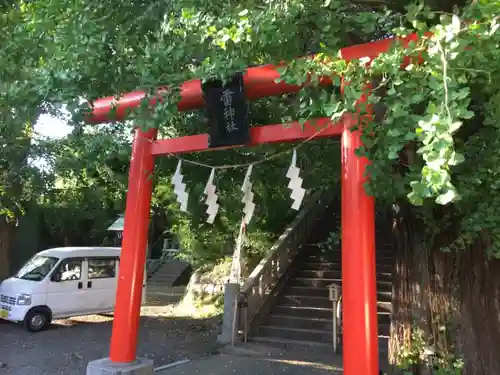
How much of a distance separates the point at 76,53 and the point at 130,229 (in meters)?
2.98

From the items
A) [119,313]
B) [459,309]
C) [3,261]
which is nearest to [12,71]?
[119,313]

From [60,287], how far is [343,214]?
870 cm

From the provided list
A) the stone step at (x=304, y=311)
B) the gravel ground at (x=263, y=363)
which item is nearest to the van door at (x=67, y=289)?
the gravel ground at (x=263, y=363)

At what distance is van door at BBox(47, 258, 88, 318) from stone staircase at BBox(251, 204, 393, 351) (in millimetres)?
4818

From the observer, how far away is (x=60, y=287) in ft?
37.8

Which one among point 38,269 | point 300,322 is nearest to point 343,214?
point 300,322

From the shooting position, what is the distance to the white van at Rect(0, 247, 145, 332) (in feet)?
35.8

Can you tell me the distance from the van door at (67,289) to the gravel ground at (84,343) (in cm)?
41

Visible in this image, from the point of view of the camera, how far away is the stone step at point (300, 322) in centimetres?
948

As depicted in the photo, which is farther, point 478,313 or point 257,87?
point 257,87

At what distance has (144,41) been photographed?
5191mm

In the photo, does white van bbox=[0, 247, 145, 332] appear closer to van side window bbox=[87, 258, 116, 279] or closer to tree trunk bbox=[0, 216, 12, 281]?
van side window bbox=[87, 258, 116, 279]

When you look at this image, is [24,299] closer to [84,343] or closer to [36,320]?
[36,320]

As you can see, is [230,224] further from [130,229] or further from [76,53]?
[76,53]
